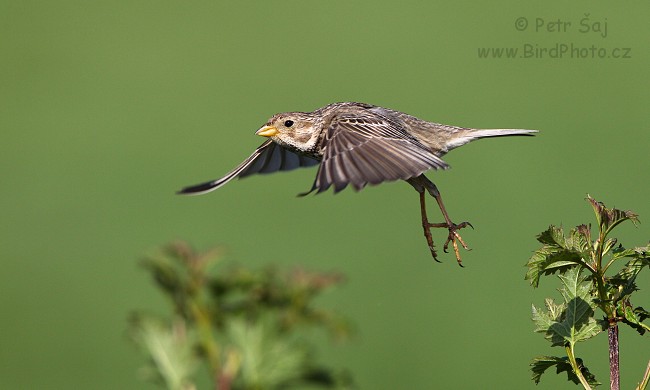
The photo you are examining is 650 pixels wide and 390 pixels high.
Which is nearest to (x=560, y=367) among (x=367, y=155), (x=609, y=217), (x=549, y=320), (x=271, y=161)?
(x=549, y=320)

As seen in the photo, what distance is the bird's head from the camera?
4.92m

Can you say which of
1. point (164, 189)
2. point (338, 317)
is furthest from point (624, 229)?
point (338, 317)

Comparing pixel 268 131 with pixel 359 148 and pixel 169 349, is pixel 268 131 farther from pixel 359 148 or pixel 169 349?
pixel 169 349

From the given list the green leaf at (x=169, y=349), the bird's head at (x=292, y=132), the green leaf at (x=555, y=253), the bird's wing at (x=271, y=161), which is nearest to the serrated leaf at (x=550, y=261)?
the green leaf at (x=555, y=253)

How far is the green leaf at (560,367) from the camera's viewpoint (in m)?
1.86

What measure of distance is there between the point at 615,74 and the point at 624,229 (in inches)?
138

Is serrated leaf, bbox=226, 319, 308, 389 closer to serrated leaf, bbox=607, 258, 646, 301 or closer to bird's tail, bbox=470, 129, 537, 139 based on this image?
serrated leaf, bbox=607, 258, 646, 301

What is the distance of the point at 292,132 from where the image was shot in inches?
195

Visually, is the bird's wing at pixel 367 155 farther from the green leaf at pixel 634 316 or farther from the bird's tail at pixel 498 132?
the green leaf at pixel 634 316

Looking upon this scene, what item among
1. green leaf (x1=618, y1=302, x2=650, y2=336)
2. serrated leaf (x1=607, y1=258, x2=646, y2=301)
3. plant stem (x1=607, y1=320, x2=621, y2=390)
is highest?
serrated leaf (x1=607, y1=258, x2=646, y2=301)

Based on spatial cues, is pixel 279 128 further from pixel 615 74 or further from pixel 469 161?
pixel 615 74

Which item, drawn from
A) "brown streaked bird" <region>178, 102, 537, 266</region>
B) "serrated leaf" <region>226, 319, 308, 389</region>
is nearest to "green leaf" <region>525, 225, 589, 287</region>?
"serrated leaf" <region>226, 319, 308, 389</region>

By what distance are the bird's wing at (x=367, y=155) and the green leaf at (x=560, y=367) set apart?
1.73 meters

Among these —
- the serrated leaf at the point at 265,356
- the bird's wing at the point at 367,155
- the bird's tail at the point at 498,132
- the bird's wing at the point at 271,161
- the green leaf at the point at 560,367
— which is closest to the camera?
the serrated leaf at the point at 265,356
